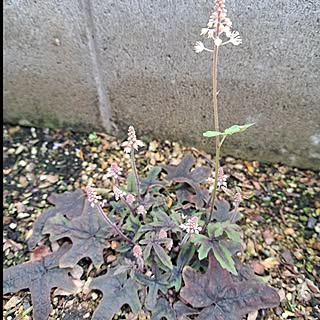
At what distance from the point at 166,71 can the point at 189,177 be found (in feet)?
1.28

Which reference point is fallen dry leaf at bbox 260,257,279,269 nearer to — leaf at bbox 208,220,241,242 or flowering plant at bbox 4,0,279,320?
flowering plant at bbox 4,0,279,320

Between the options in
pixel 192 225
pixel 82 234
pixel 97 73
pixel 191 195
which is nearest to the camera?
pixel 192 225

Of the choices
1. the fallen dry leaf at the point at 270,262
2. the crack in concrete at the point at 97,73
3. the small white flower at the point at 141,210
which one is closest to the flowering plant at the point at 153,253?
the small white flower at the point at 141,210

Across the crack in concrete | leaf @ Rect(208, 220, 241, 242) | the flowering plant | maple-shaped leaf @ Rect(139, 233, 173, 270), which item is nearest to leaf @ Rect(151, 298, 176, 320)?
the flowering plant

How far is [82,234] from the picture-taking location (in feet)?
4.61

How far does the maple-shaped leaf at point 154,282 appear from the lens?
1.29 metres

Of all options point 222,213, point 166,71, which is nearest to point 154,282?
point 222,213

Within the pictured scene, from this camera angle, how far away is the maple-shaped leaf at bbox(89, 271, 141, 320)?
1.26m

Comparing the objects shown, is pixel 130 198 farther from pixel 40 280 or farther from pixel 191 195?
pixel 40 280

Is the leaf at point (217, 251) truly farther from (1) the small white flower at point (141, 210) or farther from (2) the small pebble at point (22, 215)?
(2) the small pebble at point (22, 215)

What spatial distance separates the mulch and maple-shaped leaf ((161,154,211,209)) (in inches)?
6.9

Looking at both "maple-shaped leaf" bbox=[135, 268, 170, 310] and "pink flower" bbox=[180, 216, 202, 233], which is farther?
"maple-shaped leaf" bbox=[135, 268, 170, 310]

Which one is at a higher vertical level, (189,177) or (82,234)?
(189,177)

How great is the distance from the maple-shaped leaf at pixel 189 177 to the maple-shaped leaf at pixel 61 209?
32 centimetres
